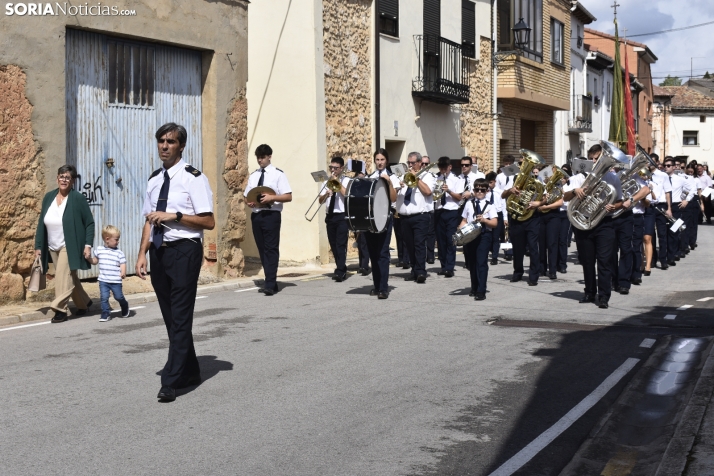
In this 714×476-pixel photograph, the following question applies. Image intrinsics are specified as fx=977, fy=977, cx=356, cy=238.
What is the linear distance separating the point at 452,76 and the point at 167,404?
19840 mm

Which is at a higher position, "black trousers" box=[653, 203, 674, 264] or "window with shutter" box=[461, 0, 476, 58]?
"window with shutter" box=[461, 0, 476, 58]

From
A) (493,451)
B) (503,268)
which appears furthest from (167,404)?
(503,268)

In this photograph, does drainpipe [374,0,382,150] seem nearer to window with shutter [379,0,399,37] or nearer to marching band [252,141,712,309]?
window with shutter [379,0,399,37]

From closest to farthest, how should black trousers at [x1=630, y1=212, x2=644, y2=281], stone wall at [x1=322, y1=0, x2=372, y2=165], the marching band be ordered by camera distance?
the marching band, black trousers at [x1=630, y1=212, x2=644, y2=281], stone wall at [x1=322, y1=0, x2=372, y2=165]

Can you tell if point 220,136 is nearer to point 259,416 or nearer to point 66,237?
point 66,237

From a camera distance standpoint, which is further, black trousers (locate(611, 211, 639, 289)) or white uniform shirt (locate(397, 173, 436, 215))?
white uniform shirt (locate(397, 173, 436, 215))

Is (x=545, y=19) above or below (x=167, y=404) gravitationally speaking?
above

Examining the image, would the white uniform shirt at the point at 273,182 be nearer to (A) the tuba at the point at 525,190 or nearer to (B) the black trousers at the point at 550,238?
(A) the tuba at the point at 525,190

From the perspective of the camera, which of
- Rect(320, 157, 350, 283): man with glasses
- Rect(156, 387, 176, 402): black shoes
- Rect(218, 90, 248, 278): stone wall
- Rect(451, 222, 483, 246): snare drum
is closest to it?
Rect(156, 387, 176, 402): black shoes

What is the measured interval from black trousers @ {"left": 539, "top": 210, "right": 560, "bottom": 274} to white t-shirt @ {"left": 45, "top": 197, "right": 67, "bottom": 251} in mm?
7667

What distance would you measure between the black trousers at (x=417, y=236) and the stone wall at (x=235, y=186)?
9.18 feet

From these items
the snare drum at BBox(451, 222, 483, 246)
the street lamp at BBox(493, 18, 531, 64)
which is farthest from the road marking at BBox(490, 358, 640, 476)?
the street lamp at BBox(493, 18, 531, 64)

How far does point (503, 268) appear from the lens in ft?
57.5

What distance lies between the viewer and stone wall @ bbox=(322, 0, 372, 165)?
19.6 metres
